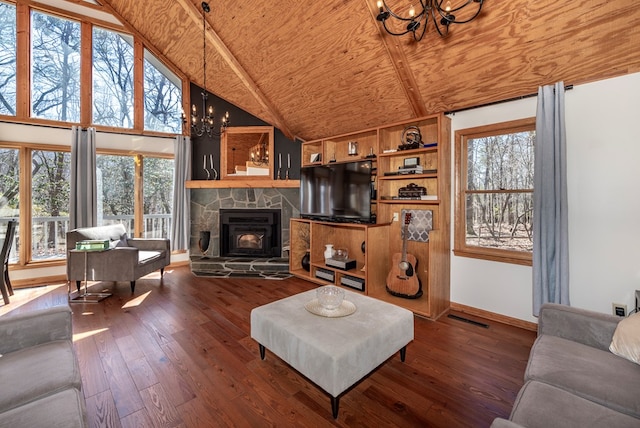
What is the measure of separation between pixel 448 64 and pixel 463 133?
791mm

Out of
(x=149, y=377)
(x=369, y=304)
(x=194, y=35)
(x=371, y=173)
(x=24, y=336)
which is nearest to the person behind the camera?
(x=24, y=336)

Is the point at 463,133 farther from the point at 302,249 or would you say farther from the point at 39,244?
the point at 39,244

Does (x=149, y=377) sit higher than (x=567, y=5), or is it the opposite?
(x=567, y=5)

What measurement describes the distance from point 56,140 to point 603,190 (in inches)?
267

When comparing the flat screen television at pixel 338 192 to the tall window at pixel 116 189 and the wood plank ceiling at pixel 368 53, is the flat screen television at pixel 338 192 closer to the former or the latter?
the wood plank ceiling at pixel 368 53

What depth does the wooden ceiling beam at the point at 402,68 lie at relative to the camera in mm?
2719

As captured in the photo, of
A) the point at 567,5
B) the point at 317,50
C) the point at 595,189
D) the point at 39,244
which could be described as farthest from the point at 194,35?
the point at 595,189

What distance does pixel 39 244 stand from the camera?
4.38 metres

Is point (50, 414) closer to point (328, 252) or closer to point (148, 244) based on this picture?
point (328, 252)

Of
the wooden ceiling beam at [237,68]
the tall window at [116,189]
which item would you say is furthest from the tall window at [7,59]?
the wooden ceiling beam at [237,68]

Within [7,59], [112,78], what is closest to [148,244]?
[112,78]

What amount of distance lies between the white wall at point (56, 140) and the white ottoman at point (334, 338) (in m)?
4.22

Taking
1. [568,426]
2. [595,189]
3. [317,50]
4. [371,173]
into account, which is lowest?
[568,426]

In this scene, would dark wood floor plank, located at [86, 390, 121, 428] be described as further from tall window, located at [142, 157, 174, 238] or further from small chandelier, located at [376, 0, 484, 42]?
tall window, located at [142, 157, 174, 238]
